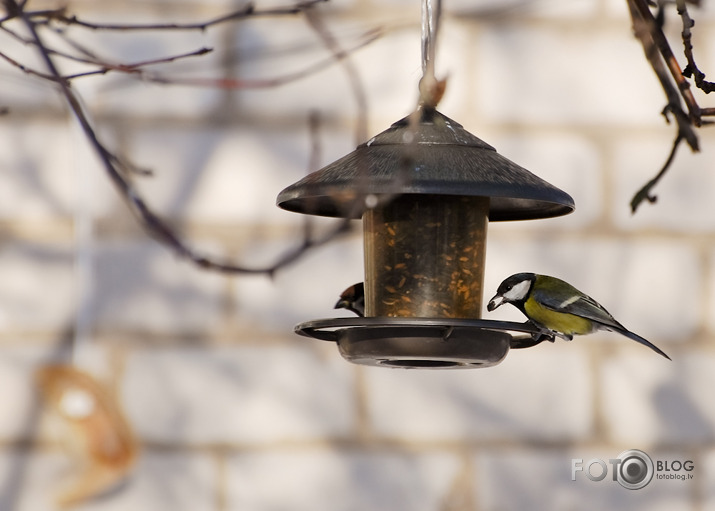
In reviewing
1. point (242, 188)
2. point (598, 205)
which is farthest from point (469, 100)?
point (242, 188)

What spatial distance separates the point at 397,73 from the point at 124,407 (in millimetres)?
1551

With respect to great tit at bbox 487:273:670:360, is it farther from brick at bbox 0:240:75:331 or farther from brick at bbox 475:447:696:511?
brick at bbox 0:240:75:331

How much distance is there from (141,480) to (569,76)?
7.07 ft

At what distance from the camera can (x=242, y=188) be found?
13.1ft

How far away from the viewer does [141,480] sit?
3945mm

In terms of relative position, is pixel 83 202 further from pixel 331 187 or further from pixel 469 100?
pixel 331 187

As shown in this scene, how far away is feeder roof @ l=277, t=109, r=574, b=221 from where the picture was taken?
2.05m

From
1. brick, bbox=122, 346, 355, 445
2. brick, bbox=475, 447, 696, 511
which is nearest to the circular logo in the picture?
brick, bbox=475, 447, 696, 511

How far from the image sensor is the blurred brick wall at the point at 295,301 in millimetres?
3941

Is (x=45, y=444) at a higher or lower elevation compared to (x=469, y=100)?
lower

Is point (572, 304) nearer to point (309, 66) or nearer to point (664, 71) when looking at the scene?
point (664, 71)

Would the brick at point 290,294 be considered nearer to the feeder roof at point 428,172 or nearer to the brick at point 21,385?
the brick at point 21,385

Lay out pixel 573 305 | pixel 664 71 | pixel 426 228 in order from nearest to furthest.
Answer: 1. pixel 664 71
2. pixel 426 228
3. pixel 573 305

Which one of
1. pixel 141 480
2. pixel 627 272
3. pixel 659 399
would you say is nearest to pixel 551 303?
pixel 627 272
